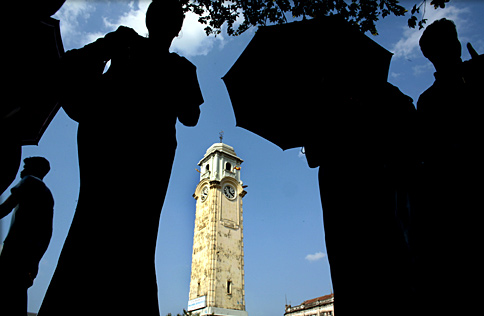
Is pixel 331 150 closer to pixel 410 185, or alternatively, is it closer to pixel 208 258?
pixel 410 185

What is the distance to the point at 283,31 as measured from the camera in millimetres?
3494

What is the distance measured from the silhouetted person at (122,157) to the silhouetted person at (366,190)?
1272mm

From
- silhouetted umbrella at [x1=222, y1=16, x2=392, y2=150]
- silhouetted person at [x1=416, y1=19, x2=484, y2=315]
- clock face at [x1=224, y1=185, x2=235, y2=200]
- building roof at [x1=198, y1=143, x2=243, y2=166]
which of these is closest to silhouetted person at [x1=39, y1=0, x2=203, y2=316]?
silhouetted umbrella at [x1=222, y1=16, x2=392, y2=150]

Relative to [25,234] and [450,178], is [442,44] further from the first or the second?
[25,234]

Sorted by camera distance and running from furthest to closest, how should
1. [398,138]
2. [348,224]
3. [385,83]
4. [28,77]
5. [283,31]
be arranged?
1. [283,31]
2. [385,83]
3. [398,138]
4. [348,224]
5. [28,77]

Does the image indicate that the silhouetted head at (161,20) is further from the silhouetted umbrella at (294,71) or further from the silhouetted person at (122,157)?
the silhouetted umbrella at (294,71)

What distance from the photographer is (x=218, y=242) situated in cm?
3447

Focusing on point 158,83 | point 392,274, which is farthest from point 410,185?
point 158,83

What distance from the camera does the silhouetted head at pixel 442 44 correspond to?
2586 mm

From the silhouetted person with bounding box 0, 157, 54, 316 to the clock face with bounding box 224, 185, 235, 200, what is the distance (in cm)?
3633

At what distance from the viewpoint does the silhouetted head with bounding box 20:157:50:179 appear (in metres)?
2.10

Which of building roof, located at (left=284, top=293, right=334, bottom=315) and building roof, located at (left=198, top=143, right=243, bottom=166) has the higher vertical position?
building roof, located at (left=198, top=143, right=243, bottom=166)

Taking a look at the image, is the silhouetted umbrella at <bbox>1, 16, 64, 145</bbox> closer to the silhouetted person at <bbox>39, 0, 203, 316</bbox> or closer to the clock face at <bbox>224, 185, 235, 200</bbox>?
the silhouetted person at <bbox>39, 0, 203, 316</bbox>

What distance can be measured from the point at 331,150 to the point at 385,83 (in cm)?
97
